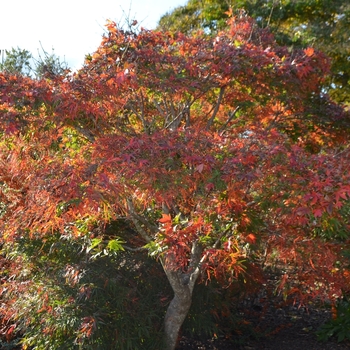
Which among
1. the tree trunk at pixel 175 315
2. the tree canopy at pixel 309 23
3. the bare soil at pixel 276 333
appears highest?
the tree canopy at pixel 309 23

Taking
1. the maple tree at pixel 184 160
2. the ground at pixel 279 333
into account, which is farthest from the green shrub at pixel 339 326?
the maple tree at pixel 184 160

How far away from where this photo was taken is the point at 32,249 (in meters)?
5.23

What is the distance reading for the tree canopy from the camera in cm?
1041

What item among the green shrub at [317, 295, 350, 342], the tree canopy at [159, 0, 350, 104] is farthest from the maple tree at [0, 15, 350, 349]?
the tree canopy at [159, 0, 350, 104]

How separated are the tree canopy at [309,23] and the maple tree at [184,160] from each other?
4.95m

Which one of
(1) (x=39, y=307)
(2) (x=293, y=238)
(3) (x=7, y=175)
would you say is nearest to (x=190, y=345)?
(1) (x=39, y=307)

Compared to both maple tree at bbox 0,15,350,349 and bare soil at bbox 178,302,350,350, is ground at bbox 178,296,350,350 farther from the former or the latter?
maple tree at bbox 0,15,350,349

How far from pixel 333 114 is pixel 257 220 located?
2.05 m

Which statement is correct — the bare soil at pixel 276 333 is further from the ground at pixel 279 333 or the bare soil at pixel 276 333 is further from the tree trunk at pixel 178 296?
the tree trunk at pixel 178 296

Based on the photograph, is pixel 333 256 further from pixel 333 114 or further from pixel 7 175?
pixel 7 175

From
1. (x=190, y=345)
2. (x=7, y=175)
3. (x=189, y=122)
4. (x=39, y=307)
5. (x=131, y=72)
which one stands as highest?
(x=189, y=122)

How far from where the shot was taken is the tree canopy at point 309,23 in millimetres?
10405

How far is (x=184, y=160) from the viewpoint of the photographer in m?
Answer: 3.68

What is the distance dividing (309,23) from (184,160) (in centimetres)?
821
